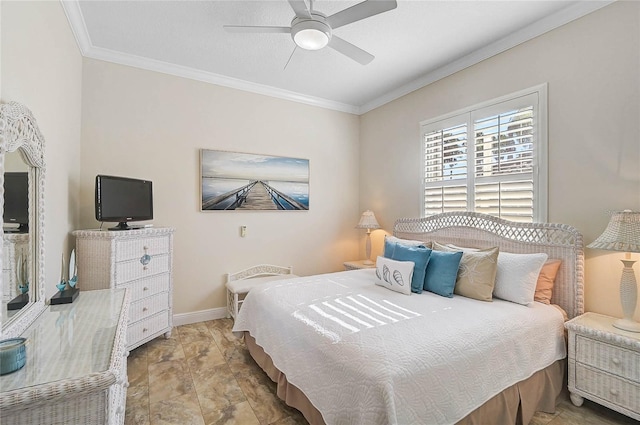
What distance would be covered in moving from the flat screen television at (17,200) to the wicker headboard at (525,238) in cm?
332

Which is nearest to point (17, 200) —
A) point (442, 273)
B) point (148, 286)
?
point (148, 286)

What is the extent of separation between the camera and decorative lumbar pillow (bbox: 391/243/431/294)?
2571 millimetres

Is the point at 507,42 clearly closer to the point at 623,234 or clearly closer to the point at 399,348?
the point at 623,234

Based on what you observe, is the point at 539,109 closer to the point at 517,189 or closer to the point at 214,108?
the point at 517,189

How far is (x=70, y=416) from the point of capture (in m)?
0.97

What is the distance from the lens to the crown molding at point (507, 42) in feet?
7.63

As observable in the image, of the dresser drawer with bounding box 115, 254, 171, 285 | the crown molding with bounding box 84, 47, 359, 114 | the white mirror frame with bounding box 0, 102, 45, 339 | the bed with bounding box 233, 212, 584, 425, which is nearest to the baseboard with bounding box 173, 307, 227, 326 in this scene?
the dresser drawer with bounding box 115, 254, 171, 285

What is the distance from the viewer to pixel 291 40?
285 cm

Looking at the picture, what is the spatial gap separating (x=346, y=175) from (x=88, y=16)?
3.32 metres

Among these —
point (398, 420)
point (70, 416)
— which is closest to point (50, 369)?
point (70, 416)

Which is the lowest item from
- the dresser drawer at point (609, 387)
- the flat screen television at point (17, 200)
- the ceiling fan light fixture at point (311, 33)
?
the dresser drawer at point (609, 387)

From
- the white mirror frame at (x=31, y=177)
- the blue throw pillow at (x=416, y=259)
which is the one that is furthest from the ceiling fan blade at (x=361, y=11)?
the blue throw pillow at (x=416, y=259)

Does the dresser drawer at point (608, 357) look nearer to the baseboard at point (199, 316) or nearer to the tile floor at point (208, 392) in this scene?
the tile floor at point (208, 392)

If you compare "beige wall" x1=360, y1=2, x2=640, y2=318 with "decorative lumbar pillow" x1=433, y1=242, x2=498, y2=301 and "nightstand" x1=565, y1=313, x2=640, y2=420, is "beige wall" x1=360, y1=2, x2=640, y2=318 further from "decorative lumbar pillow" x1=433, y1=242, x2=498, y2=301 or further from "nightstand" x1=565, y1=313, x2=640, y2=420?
"decorative lumbar pillow" x1=433, y1=242, x2=498, y2=301
